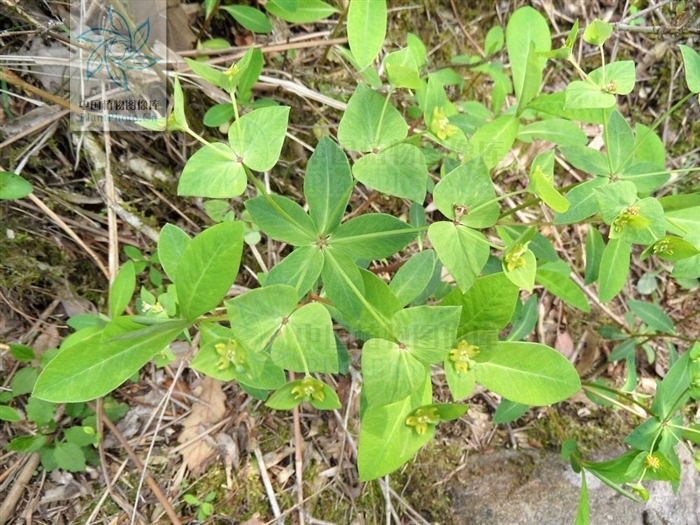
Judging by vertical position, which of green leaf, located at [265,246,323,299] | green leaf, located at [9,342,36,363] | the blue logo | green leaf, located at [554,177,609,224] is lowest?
green leaf, located at [9,342,36,363]

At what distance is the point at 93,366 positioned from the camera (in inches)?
51.5

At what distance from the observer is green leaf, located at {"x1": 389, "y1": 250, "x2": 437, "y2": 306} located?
156 centimetres

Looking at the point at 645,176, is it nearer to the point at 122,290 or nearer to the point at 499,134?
the point at 499,134

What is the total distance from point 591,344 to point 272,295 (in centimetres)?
206

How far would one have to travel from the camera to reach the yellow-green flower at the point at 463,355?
1.40 metres

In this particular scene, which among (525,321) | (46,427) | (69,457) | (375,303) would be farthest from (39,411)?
(525,321)

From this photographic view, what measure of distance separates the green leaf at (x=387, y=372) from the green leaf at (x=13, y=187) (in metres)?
1.48

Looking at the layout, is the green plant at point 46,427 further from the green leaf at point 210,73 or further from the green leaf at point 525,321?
the green leaf at point 525,321

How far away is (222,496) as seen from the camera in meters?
2.09

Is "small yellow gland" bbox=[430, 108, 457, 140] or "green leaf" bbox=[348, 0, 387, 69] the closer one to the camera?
"small yellow gland" bbox=[430, 108, 457, 140]

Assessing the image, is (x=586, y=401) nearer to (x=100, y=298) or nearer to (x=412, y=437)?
(x=412, y=437)

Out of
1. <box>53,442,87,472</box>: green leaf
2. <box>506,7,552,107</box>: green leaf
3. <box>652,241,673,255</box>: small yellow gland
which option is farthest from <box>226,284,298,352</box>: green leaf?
<box>506,7,552,107</box>: green leaf

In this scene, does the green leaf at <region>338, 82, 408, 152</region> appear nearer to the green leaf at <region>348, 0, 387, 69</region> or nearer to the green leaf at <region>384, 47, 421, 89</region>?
the green leaf at <region>384, 47, 421, 89</region>

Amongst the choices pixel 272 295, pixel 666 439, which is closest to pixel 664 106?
pixel 666 439
